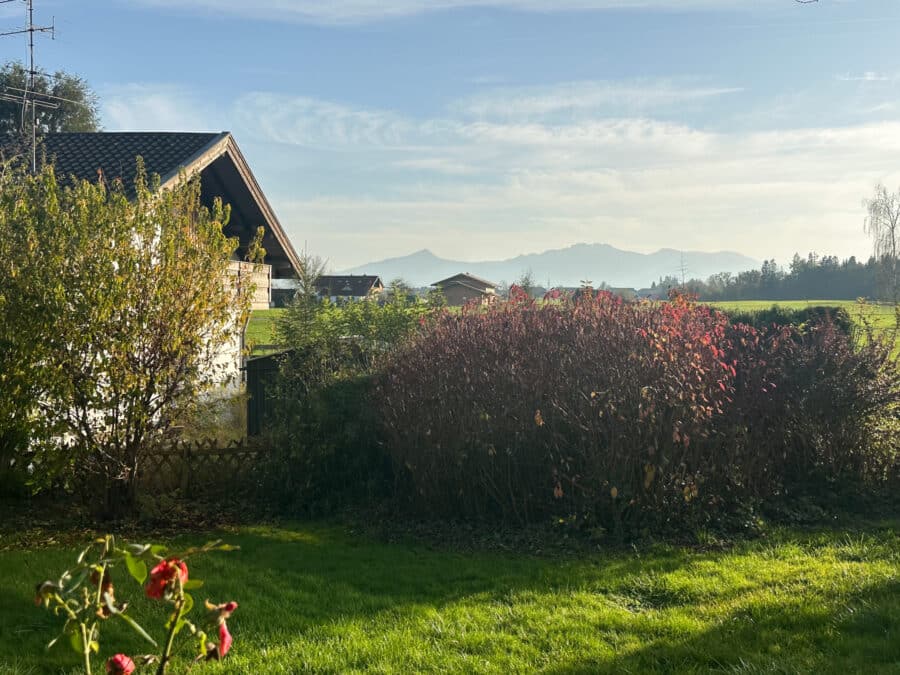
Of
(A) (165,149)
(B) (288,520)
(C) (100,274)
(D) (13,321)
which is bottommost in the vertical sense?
(B) (288,520)

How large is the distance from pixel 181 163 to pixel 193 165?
1.38 ft

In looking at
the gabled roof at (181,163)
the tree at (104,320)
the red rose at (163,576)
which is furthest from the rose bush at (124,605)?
the gabled roof at (181,163)

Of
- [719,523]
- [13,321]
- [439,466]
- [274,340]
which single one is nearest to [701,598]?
[719,523]

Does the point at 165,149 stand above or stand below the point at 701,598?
above

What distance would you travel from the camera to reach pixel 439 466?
833 cm

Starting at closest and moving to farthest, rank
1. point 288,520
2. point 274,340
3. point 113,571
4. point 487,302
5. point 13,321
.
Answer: point 113,571 → point 13,321 → point 288,520 → point 487,302 → point 274,340

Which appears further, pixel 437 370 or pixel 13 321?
pixel 437 370

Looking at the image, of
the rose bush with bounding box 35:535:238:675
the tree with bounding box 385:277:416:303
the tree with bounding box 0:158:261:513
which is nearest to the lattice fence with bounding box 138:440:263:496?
the tree with bounding box 0:158:261:513

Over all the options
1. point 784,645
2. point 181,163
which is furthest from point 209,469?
point 784,645

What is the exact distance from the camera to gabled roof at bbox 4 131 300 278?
1365 centimetres

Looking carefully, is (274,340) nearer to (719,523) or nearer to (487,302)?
(487,302)

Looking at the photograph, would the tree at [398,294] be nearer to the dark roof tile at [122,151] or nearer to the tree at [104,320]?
the dark roof tile at [122,151]

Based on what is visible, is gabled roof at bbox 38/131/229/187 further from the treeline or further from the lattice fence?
the treeline

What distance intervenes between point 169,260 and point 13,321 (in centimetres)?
161
